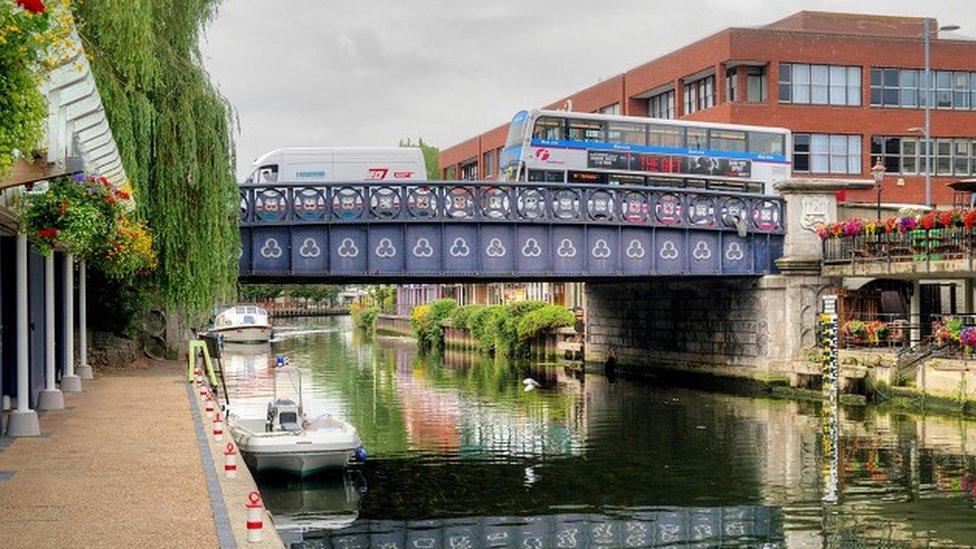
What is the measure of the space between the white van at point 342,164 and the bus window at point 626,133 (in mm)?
7427

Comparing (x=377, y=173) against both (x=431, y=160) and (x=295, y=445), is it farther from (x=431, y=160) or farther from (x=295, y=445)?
(x=431, y=160)

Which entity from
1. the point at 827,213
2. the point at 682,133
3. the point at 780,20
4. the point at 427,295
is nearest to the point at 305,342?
the point at 427,295

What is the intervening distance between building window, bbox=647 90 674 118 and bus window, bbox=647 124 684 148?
1739 cm

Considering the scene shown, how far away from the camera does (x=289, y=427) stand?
75.0 feet

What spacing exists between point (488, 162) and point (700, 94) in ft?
96.9

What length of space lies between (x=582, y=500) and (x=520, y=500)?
1.05 m

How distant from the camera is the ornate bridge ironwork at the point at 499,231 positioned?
119 feet

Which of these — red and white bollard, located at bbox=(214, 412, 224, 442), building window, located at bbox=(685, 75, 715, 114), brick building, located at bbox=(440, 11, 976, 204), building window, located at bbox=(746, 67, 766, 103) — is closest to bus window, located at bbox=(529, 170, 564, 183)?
brick building, located at bbox=(440, 11, 976, 204)

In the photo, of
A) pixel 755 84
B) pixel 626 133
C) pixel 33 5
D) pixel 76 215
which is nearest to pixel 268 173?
pixel 626 133

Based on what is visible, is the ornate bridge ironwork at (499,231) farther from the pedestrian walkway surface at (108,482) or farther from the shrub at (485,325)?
the shrub at (485,325)

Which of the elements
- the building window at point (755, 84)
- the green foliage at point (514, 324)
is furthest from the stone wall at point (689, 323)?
the building window at point (755, 84)

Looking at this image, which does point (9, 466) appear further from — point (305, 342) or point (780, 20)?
point (305, 342)

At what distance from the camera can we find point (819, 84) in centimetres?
6162

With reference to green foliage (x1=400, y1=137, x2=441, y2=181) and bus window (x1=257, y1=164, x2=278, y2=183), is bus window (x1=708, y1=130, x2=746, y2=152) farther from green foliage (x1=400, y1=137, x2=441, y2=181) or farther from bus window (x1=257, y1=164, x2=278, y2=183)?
green foliage (x1=400, y1=137, x2=441, y2=181)
